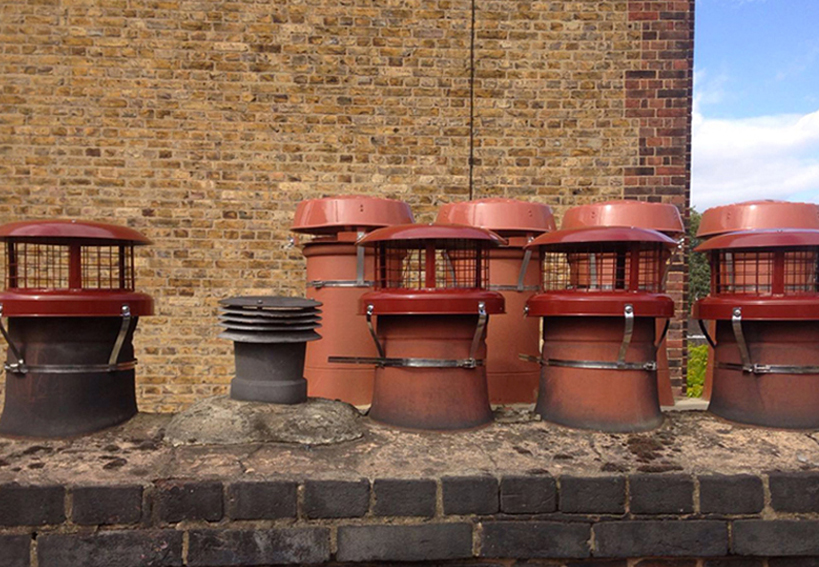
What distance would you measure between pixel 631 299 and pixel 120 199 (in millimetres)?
4586

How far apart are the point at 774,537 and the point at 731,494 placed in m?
0.28

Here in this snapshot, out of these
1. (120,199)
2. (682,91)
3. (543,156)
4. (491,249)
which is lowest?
(491,249)

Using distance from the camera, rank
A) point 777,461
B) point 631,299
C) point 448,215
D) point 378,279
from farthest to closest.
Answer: point 448,215 → point 378,279 → point 631,299 → point 777,461

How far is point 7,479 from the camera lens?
8.53 feet

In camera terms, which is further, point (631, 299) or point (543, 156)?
point (543, 156)

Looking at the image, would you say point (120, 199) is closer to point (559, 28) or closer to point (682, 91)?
point (559, 28)

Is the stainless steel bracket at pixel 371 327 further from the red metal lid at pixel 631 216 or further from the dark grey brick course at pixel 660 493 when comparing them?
the red metal lid at pixel 631 216

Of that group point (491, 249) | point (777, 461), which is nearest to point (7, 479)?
point (491, 249)

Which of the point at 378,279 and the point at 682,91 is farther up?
the point at 682,91

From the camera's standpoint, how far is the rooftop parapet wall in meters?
2.55

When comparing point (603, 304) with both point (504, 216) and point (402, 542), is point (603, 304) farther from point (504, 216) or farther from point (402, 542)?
point (402, 542)

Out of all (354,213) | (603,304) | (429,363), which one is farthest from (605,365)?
(354,213)

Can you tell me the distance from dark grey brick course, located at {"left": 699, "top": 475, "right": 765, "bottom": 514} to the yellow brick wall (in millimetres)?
3553

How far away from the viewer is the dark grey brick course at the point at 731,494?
8.87 ft
